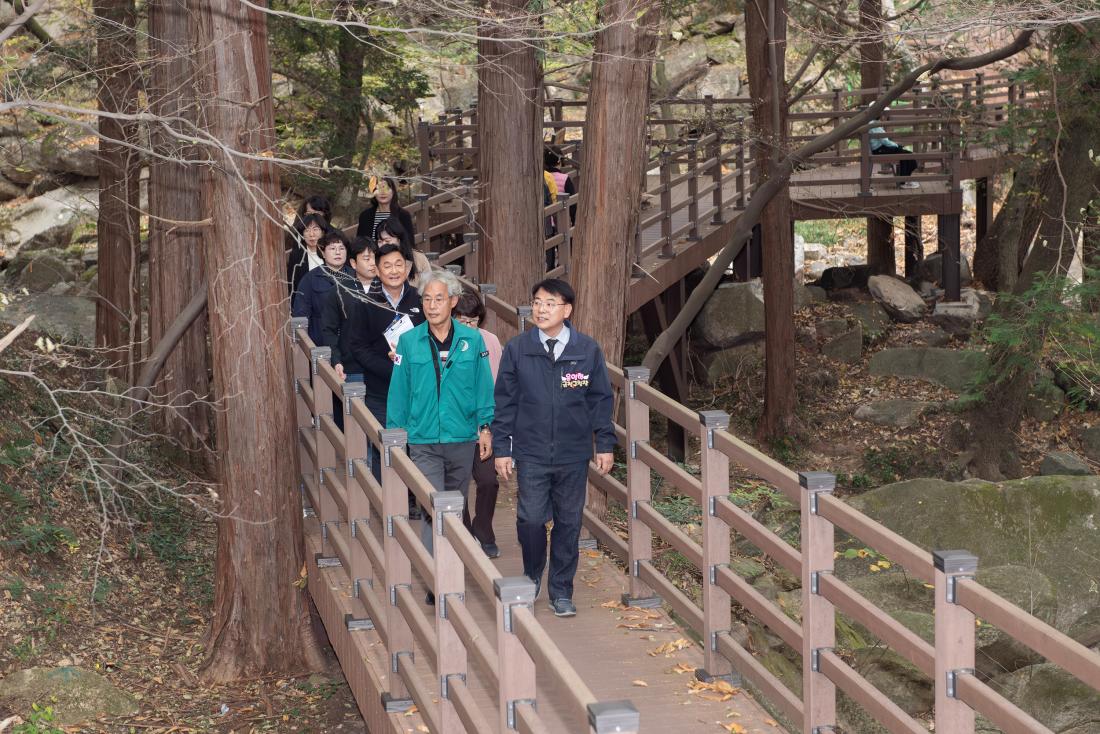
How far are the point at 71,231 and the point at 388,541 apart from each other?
21.4 m

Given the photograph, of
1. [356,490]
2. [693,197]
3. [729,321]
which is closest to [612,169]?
[356,490]

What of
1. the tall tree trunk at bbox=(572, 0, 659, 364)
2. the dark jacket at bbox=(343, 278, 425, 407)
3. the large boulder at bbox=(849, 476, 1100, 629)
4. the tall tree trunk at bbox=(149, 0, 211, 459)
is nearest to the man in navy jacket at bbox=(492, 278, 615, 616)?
the dark jacket at bbox=(343, 278, 425, 407)

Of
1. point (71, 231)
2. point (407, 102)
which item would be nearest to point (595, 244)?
point (407, 102)

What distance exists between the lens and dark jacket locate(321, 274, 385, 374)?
303 inches

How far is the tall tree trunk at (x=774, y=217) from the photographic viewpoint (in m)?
16.6

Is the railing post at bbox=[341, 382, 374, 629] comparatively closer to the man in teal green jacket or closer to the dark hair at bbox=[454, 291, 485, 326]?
the man in teal green jacket

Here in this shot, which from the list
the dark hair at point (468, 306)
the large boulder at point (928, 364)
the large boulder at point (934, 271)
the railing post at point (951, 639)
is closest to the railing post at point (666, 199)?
the large boulder at point (928, 364)

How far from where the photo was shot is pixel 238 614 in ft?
27.8

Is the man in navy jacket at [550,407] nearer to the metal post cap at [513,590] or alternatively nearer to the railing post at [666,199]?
the metal post cap at [513,590]

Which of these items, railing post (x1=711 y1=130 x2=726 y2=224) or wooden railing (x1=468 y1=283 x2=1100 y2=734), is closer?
wooden railing (x1=468 y1=283 x2=1100 y2=734)

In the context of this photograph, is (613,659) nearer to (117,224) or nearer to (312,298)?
(312,298)

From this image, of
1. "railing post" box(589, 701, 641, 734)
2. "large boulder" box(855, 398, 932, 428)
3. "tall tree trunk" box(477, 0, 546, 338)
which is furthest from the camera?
"large boulder" box(855, 398, 932, 428)

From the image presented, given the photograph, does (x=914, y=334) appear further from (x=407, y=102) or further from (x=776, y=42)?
(x=407, y=102)

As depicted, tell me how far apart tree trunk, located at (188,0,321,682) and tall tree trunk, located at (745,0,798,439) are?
9277mm
